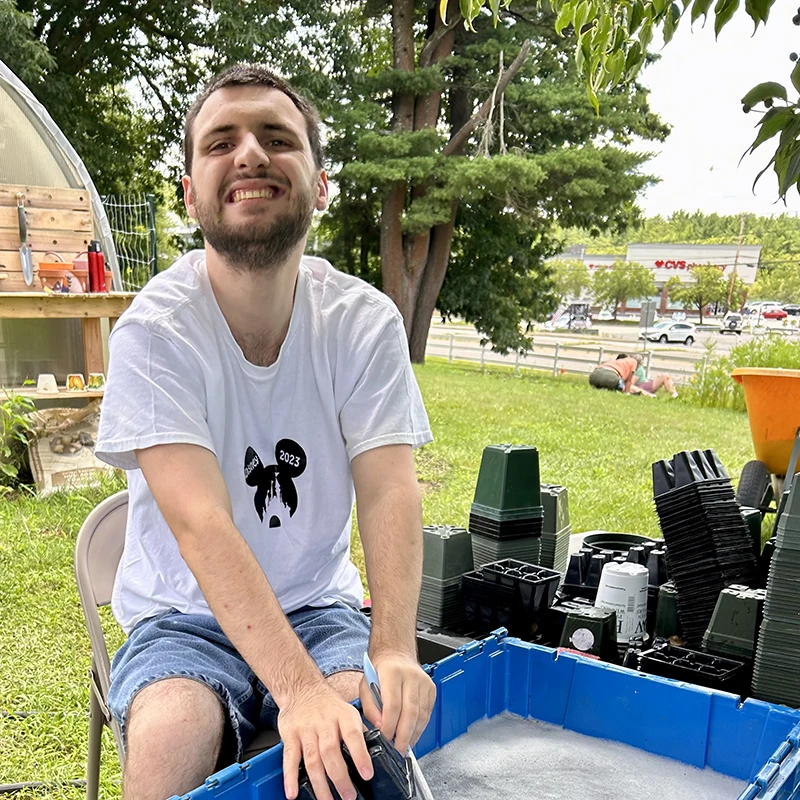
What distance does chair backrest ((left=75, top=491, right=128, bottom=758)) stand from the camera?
157 centimetres

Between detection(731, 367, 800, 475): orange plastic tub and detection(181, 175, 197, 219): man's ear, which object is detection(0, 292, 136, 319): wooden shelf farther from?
detection(731, 367, 800, 475): orange plastic tub

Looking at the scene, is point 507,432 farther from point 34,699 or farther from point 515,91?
point 515,91

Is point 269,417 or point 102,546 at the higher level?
point 269,417

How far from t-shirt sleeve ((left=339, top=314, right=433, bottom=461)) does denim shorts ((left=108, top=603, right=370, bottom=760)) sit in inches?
13.4

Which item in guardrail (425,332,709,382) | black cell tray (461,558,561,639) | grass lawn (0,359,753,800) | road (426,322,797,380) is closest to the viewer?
black cell tray (461,558,561,639)

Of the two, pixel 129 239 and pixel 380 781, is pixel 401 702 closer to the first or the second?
pixel 380 781

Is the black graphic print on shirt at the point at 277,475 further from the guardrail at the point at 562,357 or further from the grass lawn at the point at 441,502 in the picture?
the guardrail at the point at 562,357

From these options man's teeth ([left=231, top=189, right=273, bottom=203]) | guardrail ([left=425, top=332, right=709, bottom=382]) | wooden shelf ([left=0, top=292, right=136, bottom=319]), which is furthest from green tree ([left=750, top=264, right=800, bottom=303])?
man's teeth ([left=231, top=189, right=273, bottom=203])

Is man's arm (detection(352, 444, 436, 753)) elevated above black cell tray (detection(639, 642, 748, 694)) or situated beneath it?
elevated above

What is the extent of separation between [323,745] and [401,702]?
0.17 metres

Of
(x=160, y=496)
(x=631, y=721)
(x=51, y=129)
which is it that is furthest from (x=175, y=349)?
(x=51, y=129)

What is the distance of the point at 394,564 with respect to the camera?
1479mm

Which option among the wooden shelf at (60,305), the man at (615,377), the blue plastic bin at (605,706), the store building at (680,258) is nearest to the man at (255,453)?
the blue plastic bin at (605,706)

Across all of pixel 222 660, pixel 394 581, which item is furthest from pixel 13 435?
pixel 394 581
